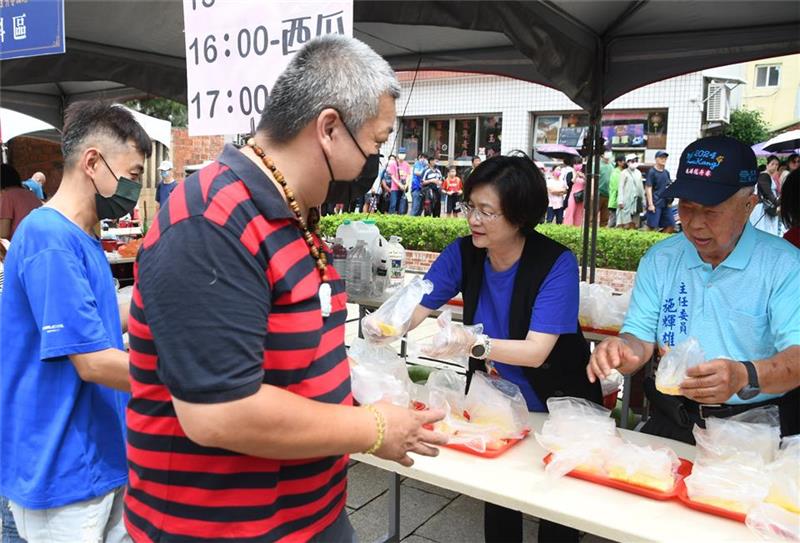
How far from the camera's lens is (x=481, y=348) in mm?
2281

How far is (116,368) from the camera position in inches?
65.0

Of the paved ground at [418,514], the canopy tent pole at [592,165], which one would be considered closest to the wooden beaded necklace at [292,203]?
the paved ground at [418,514]

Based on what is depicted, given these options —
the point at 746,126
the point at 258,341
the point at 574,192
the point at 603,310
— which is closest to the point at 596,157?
the point at 603,310

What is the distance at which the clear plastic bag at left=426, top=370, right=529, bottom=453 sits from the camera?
2053 millimetres

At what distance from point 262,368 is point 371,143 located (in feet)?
1.56

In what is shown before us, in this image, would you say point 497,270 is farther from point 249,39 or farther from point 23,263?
point 23,263

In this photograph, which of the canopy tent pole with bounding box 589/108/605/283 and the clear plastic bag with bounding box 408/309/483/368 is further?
the canopy tent pole with bounding box 589/108/605/283

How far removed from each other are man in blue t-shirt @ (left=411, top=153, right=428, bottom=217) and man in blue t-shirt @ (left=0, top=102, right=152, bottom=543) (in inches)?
642

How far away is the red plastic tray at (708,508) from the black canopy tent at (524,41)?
2281mm

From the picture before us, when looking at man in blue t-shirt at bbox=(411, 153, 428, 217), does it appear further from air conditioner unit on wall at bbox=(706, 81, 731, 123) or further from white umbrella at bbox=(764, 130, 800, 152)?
white umbrella at bbox=(764, 130, 800, 152)

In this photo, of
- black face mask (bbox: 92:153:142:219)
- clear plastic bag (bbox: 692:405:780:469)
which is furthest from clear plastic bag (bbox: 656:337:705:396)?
black face mask (bbox: 92:153:142:219)

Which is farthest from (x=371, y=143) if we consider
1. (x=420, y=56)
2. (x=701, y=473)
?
(x=420, y=56)

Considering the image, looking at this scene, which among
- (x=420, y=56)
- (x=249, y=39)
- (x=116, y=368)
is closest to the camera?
(x=116, y=368)

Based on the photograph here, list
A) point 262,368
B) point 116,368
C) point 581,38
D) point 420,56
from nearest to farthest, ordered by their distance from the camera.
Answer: point 262,368
point 116,368
point 581,38
point 420,56
